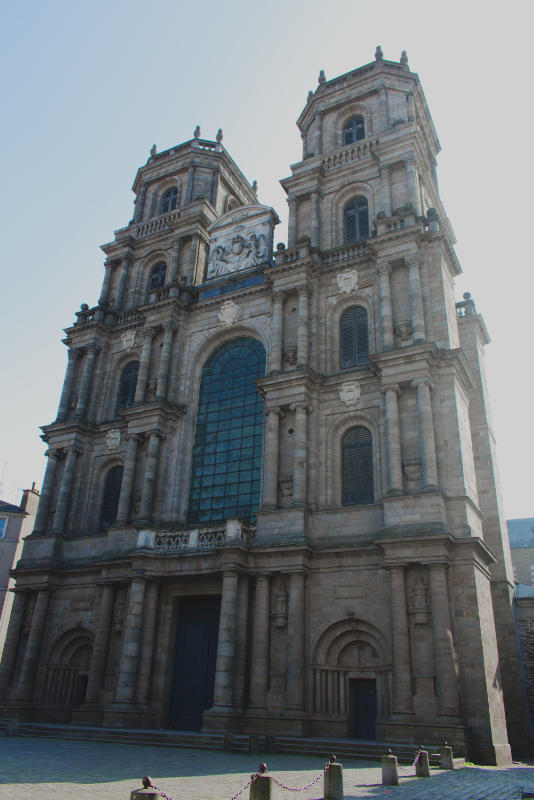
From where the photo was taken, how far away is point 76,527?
109 feet

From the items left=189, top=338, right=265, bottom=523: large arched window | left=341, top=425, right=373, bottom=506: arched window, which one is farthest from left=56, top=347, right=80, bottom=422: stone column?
left=341, top=425, right=373, bottom=506: arched window

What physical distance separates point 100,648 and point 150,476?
7.78m

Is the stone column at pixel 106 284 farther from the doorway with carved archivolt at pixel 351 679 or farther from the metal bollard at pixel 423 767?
the metal bollard at pixel 423 767

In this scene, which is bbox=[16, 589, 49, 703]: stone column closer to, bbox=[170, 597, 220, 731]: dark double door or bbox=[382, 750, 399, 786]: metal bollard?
bbox=[170, 597, 220, 731]: dark double door

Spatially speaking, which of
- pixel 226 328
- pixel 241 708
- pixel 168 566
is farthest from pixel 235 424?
pixel 241 708

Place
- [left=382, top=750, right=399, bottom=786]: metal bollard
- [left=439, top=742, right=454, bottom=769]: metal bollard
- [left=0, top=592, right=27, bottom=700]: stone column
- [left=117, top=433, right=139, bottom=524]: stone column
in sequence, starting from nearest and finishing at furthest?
1. [left=382, top=750, right=399, bottom=786]: metal bollard
2. [left=439, top=742, right=454, bottom=769]: metal bollard
3. [left=0, top=592, right=27, bottom=700]: stone column
4. [left=117, top=433, right=139, bottom=524]: stone column

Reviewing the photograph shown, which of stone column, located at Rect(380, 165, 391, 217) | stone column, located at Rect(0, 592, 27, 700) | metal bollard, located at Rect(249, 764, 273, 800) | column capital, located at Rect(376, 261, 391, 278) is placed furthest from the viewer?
stone column, located at Rect(380, 165, 391, 217)

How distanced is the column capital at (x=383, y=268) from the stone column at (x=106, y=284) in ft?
58.8

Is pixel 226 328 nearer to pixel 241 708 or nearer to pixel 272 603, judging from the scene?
pixel 272 603

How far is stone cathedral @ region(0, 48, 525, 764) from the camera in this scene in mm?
23000

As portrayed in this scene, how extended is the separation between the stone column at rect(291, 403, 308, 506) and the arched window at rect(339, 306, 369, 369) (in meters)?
3.47

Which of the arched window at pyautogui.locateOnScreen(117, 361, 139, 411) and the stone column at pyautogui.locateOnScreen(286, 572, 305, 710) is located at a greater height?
the arched window at pyautogui.locateOnScreen(117, 361, 139, 411)

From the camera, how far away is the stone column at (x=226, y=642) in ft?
77.5

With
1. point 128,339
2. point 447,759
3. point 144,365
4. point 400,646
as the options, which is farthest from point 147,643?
point 128,339
